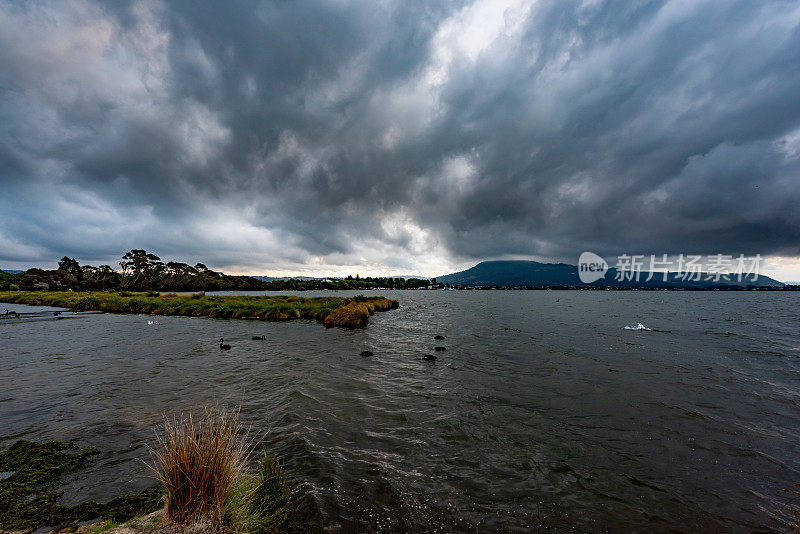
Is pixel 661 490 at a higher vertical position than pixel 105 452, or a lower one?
lower

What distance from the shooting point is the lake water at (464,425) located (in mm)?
6941

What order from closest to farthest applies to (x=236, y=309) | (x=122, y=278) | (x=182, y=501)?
1. (x=182, y=501)
2. (x=236, y=309)
3. (x=122, y=278)

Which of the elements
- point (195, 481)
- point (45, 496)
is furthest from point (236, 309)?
point (195, 481)

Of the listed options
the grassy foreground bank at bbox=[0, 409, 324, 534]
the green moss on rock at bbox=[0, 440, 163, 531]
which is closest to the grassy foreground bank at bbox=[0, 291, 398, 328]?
the green moss on rock at bbox=[0, 440, 163, 531]

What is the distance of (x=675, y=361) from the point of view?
22250mm

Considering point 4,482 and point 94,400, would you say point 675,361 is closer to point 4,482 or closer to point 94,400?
point 4,482

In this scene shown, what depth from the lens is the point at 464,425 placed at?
36.9ft

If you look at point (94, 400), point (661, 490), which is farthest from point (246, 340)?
point (661, 490)

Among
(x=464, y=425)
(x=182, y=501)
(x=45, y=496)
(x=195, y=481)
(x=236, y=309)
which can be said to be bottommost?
Answer: (x=464, y=425)

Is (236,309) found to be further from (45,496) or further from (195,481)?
(195,481)

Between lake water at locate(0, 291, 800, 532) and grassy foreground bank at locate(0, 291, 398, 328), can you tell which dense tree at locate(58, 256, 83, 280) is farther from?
lake water at locate(0, 291, 800, 532)

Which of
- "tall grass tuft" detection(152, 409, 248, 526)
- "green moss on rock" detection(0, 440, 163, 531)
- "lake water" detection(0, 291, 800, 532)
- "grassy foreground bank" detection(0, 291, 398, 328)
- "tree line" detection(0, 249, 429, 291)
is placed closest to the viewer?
"tall grass tuft" detection(152, 409, 248, 526)

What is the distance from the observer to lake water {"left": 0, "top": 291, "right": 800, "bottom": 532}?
6.94 metres

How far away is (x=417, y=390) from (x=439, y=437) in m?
4.94
